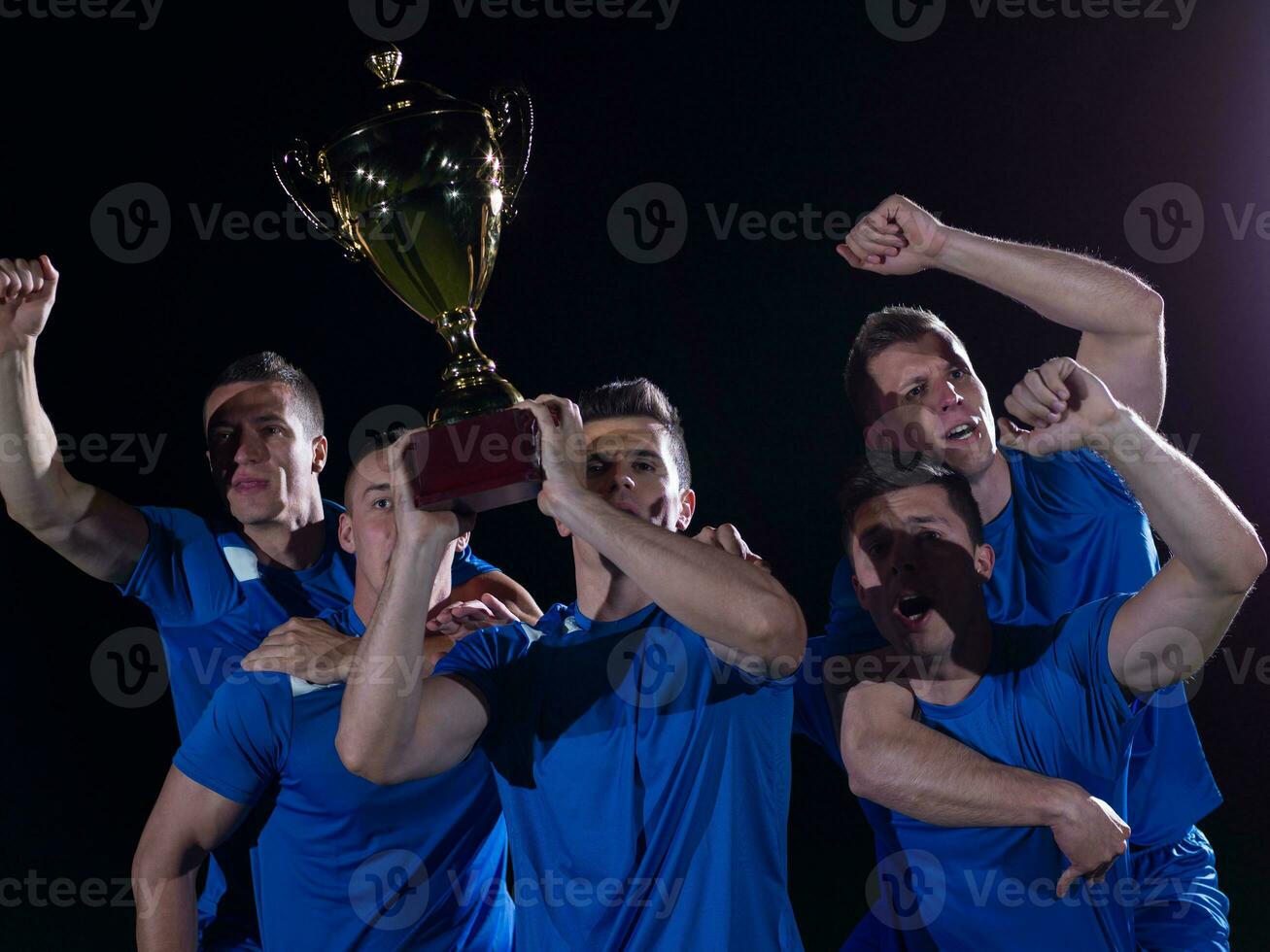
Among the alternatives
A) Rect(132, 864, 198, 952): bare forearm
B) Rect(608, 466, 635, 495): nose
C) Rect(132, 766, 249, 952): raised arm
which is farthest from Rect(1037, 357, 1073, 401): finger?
Rect(132, 864, 198, 952): bare forearm

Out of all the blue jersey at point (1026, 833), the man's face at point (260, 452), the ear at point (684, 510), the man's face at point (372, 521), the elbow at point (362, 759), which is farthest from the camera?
the man's face at point (260, 452)

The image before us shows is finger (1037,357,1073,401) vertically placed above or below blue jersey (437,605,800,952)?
above

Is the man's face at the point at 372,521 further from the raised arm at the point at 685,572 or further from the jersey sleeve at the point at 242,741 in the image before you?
the raised arm at the point at 685,572

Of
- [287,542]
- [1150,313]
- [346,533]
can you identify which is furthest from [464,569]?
[1150,313]

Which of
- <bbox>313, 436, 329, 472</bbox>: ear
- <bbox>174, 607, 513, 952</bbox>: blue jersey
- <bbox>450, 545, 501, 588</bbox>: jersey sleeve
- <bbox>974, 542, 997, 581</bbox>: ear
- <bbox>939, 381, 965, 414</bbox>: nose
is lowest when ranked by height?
<bbox>174, 607, 513, 952</bbox>: blue jersey

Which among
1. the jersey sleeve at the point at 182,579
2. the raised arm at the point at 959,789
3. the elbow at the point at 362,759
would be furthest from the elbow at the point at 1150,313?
the jersey sleeve at the point at 182,579

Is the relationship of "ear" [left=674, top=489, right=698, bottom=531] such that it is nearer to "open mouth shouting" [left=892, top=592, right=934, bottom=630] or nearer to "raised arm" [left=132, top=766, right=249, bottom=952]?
"open mouth shouting" [left=892, top=592, right=934, bottom=630]

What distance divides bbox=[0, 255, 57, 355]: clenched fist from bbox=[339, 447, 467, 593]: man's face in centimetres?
60

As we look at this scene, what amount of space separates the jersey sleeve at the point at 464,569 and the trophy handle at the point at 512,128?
2.48 feet

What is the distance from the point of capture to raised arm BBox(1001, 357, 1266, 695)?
1.60 metres

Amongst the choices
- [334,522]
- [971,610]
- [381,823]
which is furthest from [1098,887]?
[334,522]

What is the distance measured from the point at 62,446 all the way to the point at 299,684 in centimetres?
152

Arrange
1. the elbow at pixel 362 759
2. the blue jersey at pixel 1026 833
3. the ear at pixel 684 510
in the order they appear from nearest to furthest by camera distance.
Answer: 1. the elbow at pixel 362 759
2. the blue jersey at pixel 1026 833
3. the ear at pixel 684 510

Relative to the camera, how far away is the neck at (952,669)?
1.84m
